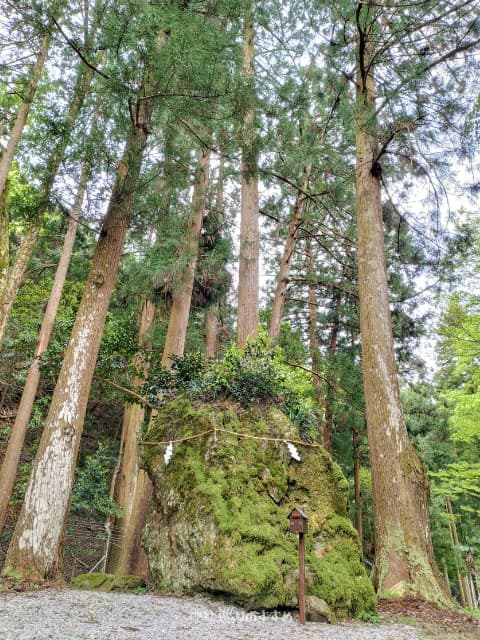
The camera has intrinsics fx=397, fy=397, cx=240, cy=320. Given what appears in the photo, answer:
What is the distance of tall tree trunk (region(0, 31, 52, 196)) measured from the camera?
6590mm

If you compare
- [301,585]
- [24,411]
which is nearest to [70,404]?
[301,585]

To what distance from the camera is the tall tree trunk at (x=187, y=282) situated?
7.53m

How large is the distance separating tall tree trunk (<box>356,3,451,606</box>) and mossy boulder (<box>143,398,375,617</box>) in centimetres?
76

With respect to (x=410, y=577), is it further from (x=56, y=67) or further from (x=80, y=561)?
(x=80, y=561)

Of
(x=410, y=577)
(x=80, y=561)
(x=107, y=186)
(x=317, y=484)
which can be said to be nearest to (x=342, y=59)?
(x=107, y=186)

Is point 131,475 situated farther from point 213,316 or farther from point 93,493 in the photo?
point 213,316

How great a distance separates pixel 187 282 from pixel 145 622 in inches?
235

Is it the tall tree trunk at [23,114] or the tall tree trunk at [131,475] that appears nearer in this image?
the tall tree trunk at [23,114]

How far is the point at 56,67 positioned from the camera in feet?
19.7

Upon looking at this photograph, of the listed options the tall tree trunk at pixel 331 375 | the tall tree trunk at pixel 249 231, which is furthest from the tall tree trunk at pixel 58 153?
the tall tree trunk at pixel 331 375

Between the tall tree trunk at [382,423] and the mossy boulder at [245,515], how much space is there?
0.76m

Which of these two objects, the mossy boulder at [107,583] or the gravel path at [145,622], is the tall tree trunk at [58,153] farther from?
the gravel path at [145,622]

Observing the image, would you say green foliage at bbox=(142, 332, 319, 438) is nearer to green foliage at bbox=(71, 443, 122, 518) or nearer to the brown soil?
the brown soil

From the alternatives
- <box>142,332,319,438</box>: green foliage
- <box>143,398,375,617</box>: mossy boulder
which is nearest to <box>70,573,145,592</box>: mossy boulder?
<box>143,398,375,617</box>: mossy boulder
